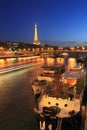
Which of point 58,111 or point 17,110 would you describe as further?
point 17,110

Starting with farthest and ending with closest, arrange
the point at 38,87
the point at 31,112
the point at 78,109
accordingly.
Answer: the point at 38,87
the point at 31,112
the point at 78,109

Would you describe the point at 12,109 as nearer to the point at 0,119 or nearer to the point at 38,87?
the point at 0,119

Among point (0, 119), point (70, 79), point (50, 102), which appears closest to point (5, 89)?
point (70, 79)

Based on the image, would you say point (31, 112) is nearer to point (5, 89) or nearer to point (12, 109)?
point (12, 109)

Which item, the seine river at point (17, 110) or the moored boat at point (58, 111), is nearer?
the moored boat at point (58, 111)

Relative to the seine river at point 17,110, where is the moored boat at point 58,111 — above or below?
above

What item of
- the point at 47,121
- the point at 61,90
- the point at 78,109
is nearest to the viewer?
the point at 47,121

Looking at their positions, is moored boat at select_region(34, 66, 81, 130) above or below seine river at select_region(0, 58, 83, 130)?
above

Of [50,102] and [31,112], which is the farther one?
[31,112]

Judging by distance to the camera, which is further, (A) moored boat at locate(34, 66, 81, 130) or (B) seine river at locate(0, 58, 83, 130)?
(B) seine river at locate(0, 58, 83, 130)

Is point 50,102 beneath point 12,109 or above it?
above

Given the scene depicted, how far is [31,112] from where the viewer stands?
755 inches

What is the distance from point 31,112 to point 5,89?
1031 centimetres

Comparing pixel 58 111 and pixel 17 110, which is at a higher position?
pixel 58 111
